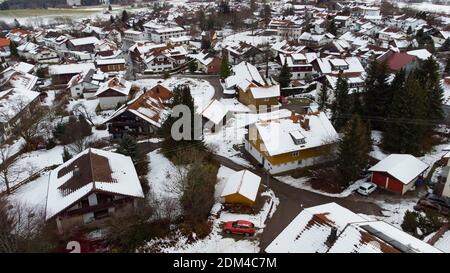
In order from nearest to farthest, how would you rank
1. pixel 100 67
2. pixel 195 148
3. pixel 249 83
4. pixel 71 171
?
pixel 71 171 < pixel 195 148 < pixel 249 83 < pixel 100 67

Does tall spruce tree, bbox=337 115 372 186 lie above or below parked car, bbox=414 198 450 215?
above

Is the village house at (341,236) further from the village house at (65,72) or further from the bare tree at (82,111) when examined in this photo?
the village house at (65,72)

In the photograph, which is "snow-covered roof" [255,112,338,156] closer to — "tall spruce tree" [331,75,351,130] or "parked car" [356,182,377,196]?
"tall spruce tree" [331,75,351,130]

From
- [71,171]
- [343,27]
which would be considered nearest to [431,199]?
[71,171]

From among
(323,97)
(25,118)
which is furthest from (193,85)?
(25,118)

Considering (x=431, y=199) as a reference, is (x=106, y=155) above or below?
above

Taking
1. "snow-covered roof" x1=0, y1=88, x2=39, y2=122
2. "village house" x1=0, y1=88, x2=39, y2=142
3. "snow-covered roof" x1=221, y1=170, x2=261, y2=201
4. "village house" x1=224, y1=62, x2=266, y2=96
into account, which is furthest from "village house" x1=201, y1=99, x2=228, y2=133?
"snow-covered roof" x1=0, y1=88, x2=39, y2=122

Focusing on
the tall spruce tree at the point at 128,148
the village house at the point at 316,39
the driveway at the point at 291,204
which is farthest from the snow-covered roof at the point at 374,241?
the village house at the point at 316,39
